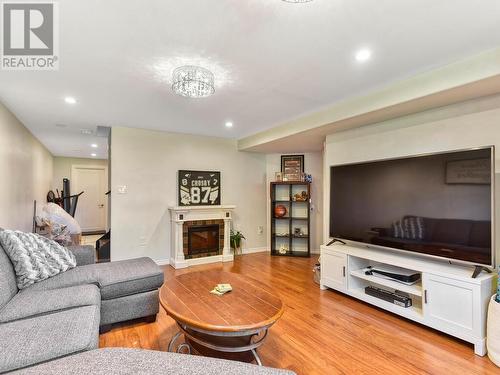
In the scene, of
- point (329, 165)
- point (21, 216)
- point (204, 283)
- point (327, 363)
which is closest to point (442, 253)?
point (327, 363)

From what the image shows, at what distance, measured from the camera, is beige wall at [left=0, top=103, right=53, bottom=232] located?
3.21 metres

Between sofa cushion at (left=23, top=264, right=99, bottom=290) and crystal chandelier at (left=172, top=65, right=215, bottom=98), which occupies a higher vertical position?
crystal chandelier at (left=172, top=65, right=215, bottom=98)

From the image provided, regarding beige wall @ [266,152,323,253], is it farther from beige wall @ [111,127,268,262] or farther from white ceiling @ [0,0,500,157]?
white ceiling @ [0,0,500,157]

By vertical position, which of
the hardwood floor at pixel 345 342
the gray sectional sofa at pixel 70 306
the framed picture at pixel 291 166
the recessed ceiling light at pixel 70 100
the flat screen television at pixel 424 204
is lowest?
the hardwood floor at pixel 345 342

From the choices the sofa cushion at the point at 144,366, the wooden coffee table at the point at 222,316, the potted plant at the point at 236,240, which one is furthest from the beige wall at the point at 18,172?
the potted plant at the point at 236,240

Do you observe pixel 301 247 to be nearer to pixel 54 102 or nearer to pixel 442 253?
pixel 442 253

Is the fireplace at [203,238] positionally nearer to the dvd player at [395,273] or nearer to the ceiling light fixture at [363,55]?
the dvd player at [395,273]

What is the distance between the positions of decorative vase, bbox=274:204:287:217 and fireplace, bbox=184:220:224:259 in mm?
1151

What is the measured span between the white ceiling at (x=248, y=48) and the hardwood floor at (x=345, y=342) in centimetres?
231

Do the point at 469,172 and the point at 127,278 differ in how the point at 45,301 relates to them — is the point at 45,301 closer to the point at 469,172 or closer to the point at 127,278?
the point at 127,278

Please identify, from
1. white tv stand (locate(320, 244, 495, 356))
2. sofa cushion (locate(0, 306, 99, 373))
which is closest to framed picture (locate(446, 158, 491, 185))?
white tv stand (locate(320, 244, 495, 356))

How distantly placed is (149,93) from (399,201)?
2.90m

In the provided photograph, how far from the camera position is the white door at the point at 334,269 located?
10.2 ft

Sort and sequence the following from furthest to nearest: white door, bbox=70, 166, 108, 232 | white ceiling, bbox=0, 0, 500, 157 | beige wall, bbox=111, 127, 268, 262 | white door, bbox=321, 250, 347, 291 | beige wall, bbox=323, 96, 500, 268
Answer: white door, bbox=70, 166, 108, 232 < beige wall, bbox=111, 127, 268, 262 < white door, bbox=321, 250, 347, 291 < beige wall, bbox=323, 96, 500, 268 < white ceiling, bbox=0, 0, 500, 157
